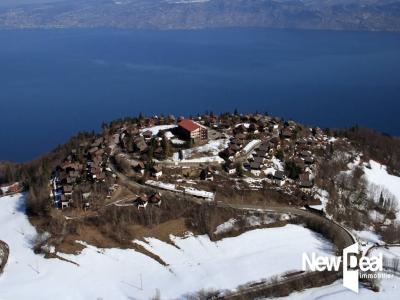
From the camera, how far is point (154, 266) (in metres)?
24.7

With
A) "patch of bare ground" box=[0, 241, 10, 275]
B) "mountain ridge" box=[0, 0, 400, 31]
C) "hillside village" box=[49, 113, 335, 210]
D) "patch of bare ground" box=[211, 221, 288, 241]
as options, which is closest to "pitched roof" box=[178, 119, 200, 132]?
"hillside village" box=[49, 113, 335, 210]

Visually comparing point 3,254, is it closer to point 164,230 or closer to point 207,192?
point 164,230

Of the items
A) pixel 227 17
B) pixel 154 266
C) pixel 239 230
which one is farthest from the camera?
pixel 227 17

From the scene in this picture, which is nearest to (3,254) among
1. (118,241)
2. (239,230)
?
(118,241)

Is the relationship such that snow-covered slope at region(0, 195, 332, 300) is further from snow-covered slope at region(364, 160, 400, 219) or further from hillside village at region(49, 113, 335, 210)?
snow-covered slope at region(364, 160, 400, 219)

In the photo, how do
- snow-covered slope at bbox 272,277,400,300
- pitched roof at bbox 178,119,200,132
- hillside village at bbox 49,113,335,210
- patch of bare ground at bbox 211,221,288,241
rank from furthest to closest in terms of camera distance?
pitched roof at bbox 178,119,200,132
hillside village at bbox 49,113,335,210
patch of bare ground at bbox 211,221,288,241
snow-covered slope at bbox 272,277,400,300

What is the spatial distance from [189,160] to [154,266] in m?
9.72

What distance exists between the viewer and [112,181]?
30156mm

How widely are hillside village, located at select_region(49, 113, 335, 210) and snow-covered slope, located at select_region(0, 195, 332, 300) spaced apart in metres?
3.38

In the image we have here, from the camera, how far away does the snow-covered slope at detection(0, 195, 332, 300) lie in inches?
902

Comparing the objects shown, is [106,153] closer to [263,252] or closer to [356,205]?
[263,252]

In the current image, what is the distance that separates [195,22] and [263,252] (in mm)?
161089

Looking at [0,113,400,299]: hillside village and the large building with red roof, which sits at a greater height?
the large building with red roof

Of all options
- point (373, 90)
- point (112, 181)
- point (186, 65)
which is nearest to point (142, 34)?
point (186, 65)
